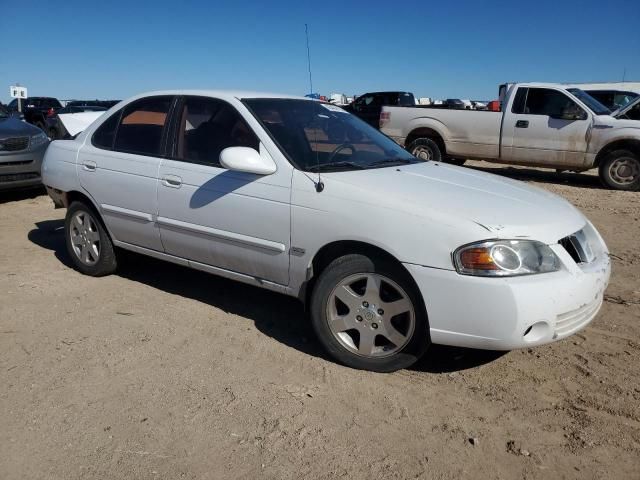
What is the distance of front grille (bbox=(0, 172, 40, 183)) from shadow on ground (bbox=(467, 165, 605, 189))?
7.82 m

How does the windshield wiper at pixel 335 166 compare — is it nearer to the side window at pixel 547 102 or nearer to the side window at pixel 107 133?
the side window at pixel 107 133

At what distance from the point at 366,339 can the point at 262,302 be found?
1413 mm

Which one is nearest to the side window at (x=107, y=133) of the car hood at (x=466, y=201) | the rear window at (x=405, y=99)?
the car hood at (x=466, y=201)

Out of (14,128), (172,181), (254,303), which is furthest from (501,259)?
(14,128)

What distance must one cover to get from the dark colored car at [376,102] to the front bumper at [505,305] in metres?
16.4

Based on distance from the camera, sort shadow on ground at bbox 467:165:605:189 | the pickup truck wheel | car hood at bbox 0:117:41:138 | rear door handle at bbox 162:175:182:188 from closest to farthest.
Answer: rear door handle at bbox 162:175:182:188
car hood at bbox 0:117:41:138
shadow on ground at bbox 467:165:605:189
the pickup truck wheel

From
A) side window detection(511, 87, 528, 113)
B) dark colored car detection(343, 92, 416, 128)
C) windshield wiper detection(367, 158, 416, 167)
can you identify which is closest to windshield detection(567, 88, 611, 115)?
side window detection(511, 87, 528, 113)

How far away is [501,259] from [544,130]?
8.28 m

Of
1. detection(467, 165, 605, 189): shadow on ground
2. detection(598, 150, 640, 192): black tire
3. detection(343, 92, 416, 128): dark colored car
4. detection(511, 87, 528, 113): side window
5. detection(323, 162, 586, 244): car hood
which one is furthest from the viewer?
detection(343, 92, 416, 128): dark colored car

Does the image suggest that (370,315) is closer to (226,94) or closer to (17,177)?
(226,94)

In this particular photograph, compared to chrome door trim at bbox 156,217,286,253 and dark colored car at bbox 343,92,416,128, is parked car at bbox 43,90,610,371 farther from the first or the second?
dark colored car at bbox 343,92,416,128

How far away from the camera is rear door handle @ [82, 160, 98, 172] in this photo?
4.61m

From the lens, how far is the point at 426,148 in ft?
37.4

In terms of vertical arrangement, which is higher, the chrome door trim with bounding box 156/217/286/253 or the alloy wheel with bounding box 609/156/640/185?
the chrome door trim with bounding box 156/217/286/253
